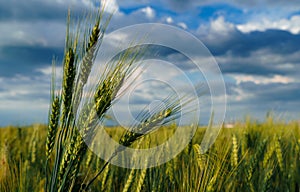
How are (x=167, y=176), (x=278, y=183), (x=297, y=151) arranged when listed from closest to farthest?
(x=167, y=176), (x=278, y=183), (x=297, y=151)

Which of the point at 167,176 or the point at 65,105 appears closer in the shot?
the point at 65,105

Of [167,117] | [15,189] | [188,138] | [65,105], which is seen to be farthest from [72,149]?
[188,138]

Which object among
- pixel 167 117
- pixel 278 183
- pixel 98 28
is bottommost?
pixel 278 183

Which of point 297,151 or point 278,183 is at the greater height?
point 297,151

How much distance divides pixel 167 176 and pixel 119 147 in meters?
0.80

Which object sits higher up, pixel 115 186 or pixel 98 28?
pixel 98 28

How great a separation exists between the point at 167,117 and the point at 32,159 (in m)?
1.90

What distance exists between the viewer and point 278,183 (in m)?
2.57

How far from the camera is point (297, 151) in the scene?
2867 millimetres

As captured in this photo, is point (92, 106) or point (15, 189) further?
point (15, 189)

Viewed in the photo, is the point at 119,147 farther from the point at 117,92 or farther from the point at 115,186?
the point at 115,186

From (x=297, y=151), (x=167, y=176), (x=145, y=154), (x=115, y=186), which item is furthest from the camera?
(x=297, y=151)

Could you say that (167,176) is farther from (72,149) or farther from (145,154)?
(72,149)

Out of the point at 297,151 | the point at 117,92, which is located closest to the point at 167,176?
the point at 117,92
